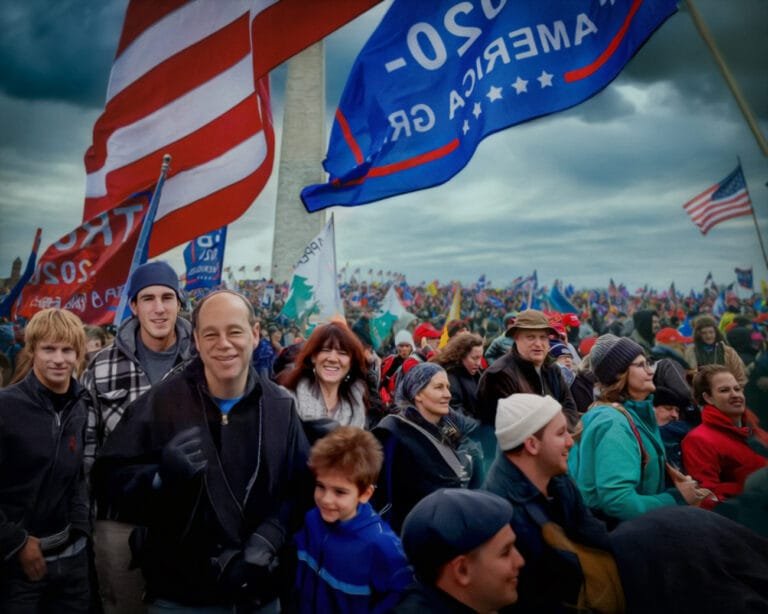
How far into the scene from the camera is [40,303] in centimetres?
514

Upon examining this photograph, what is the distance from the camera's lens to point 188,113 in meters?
5.32

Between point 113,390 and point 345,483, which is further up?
point 113,390

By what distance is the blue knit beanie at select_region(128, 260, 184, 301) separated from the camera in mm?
3145

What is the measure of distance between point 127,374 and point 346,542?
1378 mm

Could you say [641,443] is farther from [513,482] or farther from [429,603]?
[429,603]

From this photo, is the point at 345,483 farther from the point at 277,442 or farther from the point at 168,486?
the point at 168,486

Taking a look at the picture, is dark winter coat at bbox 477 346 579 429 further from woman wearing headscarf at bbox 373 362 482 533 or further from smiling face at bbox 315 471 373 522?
smiling face at bbox 315 471 373 522

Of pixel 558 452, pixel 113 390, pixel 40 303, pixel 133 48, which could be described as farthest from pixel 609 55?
pixel 40 303

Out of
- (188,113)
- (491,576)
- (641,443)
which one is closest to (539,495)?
(491,576)

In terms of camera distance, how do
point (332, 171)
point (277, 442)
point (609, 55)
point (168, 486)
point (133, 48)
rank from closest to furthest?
1. point (168, 486)
2. point (277, 442)
3. point (609, 55)
4. point (332, 171)
5. point (133, 48)

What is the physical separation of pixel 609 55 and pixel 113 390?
10.7ft

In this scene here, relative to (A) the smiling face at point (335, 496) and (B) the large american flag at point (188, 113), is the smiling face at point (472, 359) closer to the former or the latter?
(B) the large american flag at point (188, 113)

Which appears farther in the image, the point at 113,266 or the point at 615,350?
the point at 113,266

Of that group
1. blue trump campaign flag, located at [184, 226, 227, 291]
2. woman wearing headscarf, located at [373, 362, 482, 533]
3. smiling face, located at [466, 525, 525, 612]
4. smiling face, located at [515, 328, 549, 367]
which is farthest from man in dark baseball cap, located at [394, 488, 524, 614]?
blue trump campaign flag, located at [184, 226, 227, 291]
